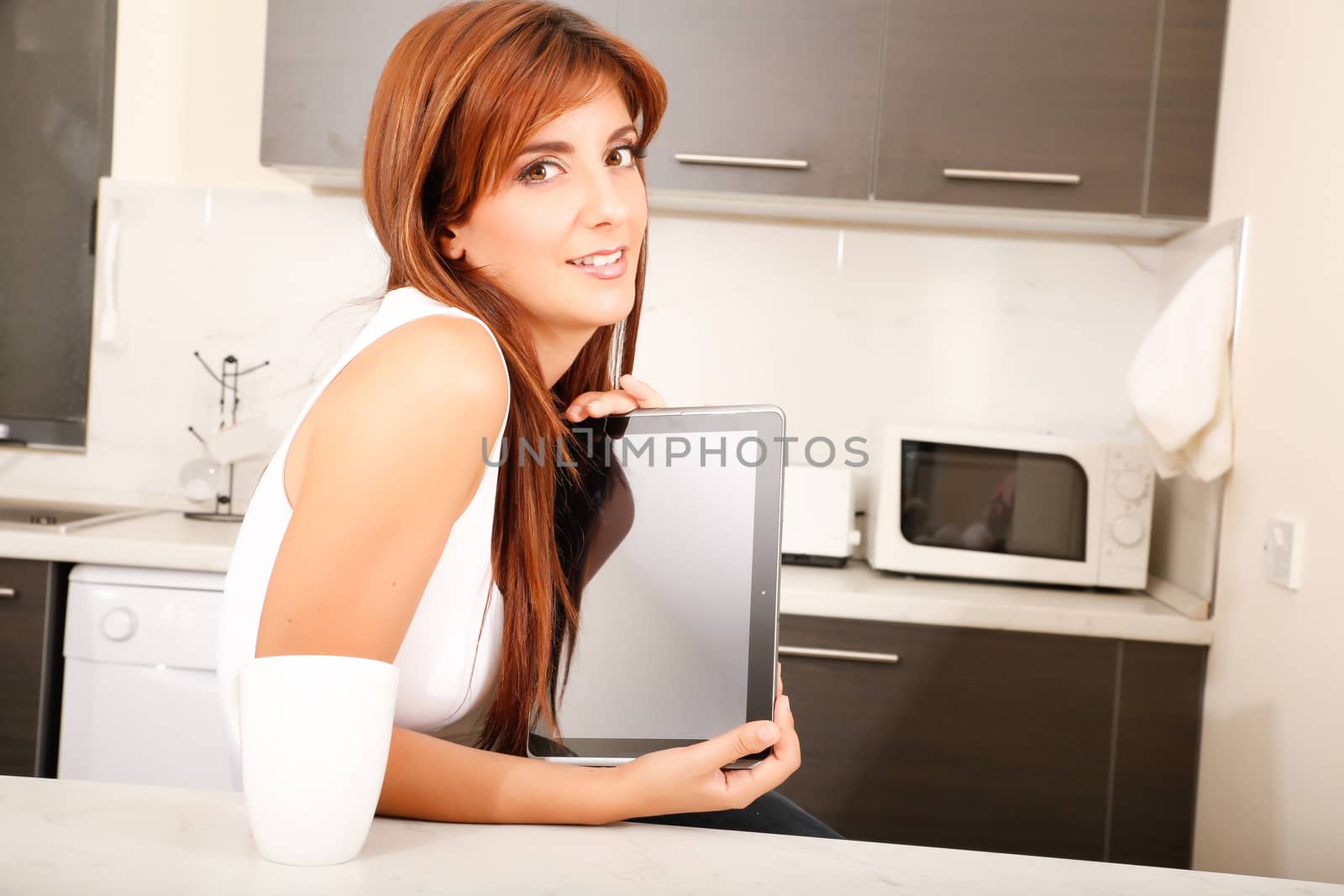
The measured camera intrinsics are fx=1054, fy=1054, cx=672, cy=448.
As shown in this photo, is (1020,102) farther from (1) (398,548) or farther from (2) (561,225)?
(1) (398,548)

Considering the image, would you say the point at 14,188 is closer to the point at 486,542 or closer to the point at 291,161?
the point at 291,161

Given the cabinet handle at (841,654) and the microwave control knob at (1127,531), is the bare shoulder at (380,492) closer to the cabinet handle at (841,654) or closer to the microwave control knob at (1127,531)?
the cabinet handle at (841,654)

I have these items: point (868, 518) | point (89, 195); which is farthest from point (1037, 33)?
point (89, 195)

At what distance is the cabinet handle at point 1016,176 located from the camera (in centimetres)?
195

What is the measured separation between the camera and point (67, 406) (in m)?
2.41

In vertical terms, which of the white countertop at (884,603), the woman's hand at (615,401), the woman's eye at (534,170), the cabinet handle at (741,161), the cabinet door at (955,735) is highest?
the cabinet handle at (741,161)

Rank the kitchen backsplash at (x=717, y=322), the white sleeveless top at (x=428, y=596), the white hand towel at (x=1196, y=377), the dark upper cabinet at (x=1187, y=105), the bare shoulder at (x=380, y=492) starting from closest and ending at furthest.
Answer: the bare shoulder at (x=380, y=492)
the white sleeveless top at (x=428, y=596)
the white hand towel at (x=1196, y=377)
the dark upper cabinet at (x=1187, y=105)
the kitchen backsplash at (x=717, y=322)

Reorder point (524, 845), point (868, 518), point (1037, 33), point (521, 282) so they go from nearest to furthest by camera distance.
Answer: point (524, 845)
point (521, 282)
point (1037, 33)
point (868, 518)

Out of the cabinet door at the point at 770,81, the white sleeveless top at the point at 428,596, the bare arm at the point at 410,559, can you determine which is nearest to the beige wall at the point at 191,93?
the cabinet door at the point at 770,81

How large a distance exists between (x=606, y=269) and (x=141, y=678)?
4.19 feet

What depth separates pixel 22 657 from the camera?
1.81 meters

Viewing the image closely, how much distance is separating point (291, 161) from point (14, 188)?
831 millimetres

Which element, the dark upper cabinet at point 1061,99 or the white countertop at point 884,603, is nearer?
the white countertop at point 884,603

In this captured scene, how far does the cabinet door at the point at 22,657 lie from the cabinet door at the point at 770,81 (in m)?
1.31
